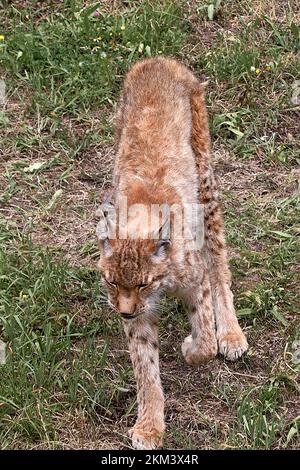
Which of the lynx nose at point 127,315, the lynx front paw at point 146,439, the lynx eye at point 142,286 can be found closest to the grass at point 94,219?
the lynx front paw at point 146,439

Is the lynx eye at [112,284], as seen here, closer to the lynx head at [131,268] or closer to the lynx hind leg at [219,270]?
the lynx head at [131,268]

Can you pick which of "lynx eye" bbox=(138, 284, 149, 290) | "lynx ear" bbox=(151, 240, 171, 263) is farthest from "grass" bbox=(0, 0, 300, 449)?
"lynx ear" bbox=(151, 240, 171, 263)

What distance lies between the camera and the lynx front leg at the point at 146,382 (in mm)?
5566

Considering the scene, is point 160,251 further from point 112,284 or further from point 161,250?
point 112,284

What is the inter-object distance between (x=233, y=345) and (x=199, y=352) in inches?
13.6

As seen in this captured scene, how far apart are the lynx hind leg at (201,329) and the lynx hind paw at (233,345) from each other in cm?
13

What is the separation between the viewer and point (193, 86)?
695 centimetres

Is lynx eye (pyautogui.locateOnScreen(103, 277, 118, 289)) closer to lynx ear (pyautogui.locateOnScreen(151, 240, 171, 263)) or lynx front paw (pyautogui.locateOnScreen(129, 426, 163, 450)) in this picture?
lynx ear (pyautogui.locateOnScreen(151, 240, 171, 263))

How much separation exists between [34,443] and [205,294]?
4.49ft

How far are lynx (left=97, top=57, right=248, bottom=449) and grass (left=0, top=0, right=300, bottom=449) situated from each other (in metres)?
0.17

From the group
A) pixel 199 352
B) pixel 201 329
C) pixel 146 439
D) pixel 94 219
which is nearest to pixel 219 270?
pixel 201 329

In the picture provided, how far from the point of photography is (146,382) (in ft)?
18.7

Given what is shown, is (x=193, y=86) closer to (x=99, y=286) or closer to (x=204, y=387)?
(x=99, y=286)

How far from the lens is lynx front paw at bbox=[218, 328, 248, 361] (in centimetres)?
627
